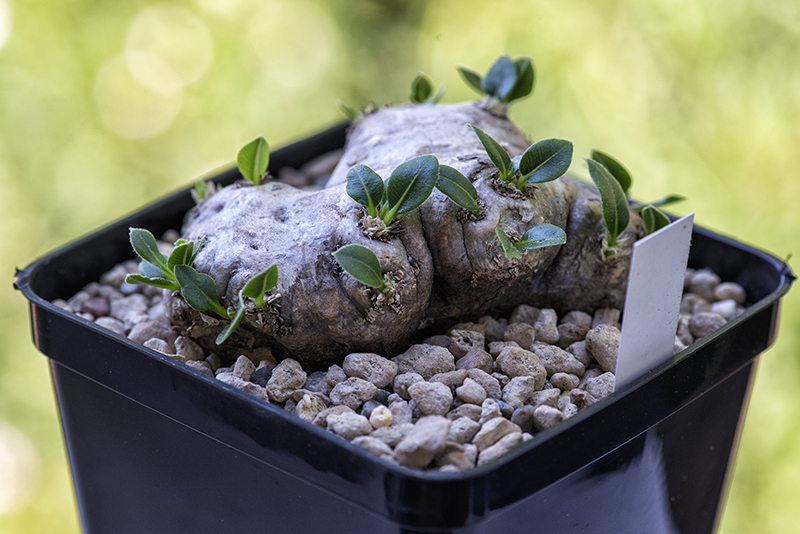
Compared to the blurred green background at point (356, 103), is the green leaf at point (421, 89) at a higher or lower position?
higher

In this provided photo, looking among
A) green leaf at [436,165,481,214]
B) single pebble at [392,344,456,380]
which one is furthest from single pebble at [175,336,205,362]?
green leaf at [436,165,481,214]

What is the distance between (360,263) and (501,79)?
0.44 m

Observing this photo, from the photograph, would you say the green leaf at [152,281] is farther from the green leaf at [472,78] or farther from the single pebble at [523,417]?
the green leaf at [472,78]

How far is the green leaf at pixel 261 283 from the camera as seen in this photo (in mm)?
752

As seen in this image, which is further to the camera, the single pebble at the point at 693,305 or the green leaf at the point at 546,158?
the single pebble at the point at 693,305

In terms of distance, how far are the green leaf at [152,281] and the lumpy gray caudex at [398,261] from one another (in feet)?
0.09

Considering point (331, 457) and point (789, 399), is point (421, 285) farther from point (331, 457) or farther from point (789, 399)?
point (789, 399)

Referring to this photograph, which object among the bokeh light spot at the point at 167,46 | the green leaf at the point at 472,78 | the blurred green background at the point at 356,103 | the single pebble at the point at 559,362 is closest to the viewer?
the single pebble at the point at 559,362

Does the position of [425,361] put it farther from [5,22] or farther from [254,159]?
[5,22]

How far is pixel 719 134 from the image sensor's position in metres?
1.60

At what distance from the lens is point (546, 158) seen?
2.74 feet

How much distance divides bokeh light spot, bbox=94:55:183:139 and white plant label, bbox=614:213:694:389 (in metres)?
1.25

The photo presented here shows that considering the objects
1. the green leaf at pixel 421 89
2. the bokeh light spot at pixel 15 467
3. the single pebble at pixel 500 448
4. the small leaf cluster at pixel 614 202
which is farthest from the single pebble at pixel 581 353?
the bokeh light spot at pixel 15 467

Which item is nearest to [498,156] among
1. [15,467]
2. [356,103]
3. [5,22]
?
[356,103]
